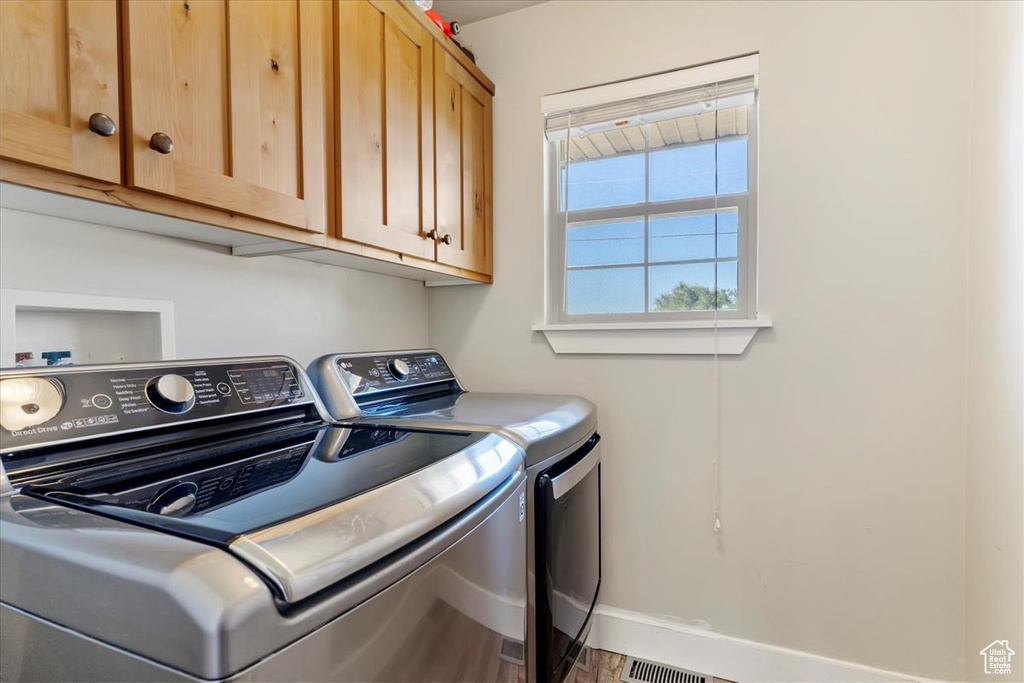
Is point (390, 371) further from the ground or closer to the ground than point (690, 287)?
closer to the ground

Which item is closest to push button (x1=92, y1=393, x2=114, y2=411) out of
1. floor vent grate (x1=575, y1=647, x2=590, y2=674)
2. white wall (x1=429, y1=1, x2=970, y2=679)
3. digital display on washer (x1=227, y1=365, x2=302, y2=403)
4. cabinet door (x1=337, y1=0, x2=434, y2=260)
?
digital display on washer (x1=227, y1=365, x2=302, y2=403)

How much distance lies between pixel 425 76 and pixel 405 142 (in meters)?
0.27

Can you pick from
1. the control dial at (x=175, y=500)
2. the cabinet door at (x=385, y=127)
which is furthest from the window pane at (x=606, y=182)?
the control dial at (x=175, y=500)

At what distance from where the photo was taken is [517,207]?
2008mm

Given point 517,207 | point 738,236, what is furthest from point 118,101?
point 738,236

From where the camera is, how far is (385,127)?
140 cm

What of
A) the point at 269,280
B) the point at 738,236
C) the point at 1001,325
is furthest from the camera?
the point at 738,236

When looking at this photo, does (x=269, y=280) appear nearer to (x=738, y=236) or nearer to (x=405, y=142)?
(x=405, y=142)

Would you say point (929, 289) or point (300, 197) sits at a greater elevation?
point (300, 197)

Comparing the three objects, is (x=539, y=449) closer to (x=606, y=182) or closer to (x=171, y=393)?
(x=171, y=393)

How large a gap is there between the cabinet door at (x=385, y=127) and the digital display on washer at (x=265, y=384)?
38cm

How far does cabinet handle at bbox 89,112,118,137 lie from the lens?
2.46ft

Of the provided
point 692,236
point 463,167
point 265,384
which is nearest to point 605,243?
point 692,236

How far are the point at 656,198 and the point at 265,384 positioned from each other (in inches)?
58.0
